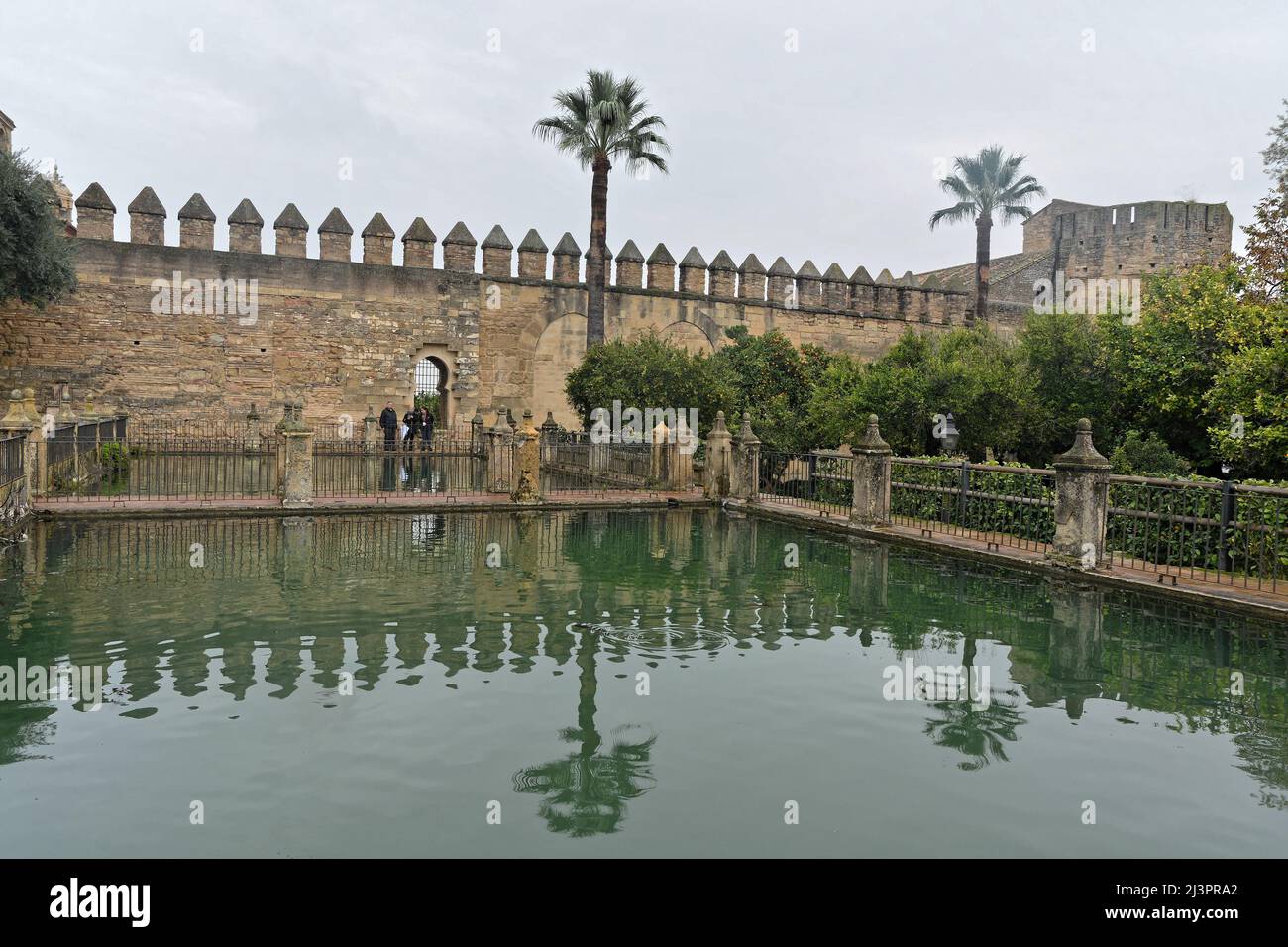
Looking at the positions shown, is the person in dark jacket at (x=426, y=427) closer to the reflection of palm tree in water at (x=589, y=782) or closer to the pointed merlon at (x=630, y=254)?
the pointed merlon at (x=630, y=254)

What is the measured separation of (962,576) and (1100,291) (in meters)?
26.3

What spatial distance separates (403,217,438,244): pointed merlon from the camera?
25.0 metres

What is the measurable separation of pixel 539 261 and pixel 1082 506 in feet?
61.7

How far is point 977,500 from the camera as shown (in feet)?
41.1

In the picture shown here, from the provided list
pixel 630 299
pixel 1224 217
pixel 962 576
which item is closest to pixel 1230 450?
pixel 962 576

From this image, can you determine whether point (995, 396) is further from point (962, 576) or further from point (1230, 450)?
point (962, 576)

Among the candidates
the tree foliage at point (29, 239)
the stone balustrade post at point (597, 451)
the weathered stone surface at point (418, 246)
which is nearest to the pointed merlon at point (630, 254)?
the weathered stone surface at point (418, 246)

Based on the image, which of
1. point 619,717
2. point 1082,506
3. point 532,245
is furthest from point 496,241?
point 619,717

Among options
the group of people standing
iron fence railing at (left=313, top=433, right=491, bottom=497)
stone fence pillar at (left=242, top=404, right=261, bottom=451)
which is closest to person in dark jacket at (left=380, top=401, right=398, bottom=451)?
the group of people standing

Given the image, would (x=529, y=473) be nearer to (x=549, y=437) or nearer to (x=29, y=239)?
(x=549, y=437)

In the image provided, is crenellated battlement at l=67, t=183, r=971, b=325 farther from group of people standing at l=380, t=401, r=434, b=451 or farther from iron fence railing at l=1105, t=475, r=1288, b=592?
iron fence railing at l=1105, t=475, r=1288, b=592

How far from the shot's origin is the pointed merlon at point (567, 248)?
86.9ft

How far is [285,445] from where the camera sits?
550 inches

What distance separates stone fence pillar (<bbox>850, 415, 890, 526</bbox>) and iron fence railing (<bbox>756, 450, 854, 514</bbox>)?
722 mm
